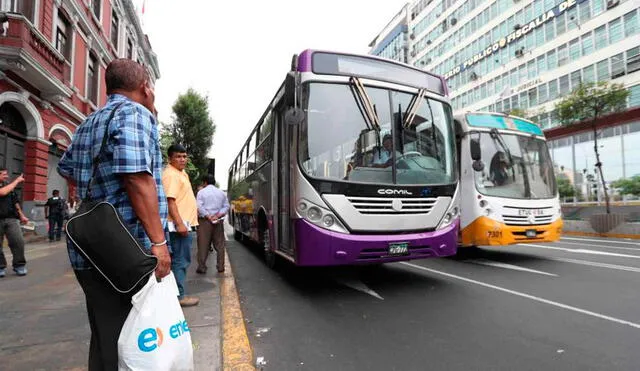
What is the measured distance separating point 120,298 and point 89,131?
829 mm

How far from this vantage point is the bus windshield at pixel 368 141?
192 inches

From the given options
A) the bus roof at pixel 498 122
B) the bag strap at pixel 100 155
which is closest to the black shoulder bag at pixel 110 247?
the bag strap at pixel 100 155

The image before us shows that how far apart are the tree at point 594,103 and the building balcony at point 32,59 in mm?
19652

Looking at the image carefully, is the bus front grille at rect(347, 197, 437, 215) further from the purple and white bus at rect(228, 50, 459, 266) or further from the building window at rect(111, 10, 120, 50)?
the building window at rect(111, 10, 120, 50)

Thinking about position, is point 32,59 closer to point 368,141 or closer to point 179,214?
point 179,214

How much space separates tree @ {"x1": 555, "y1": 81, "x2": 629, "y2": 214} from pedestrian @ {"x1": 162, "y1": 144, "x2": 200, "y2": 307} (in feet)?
58.2

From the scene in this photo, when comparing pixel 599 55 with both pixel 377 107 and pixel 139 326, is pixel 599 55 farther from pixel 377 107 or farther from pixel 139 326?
pixel 139 326

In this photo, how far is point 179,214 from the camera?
169 inches

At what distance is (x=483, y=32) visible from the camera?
38031mm

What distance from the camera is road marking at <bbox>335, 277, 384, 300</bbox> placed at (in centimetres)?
518

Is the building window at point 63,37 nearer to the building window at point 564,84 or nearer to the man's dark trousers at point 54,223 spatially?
the man's dark trousers at point 54,223

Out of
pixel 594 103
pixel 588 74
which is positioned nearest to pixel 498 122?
pixel 594 103

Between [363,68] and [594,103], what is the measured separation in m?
Answer: 16.0

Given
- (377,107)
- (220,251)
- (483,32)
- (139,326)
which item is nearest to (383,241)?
(377,107)
